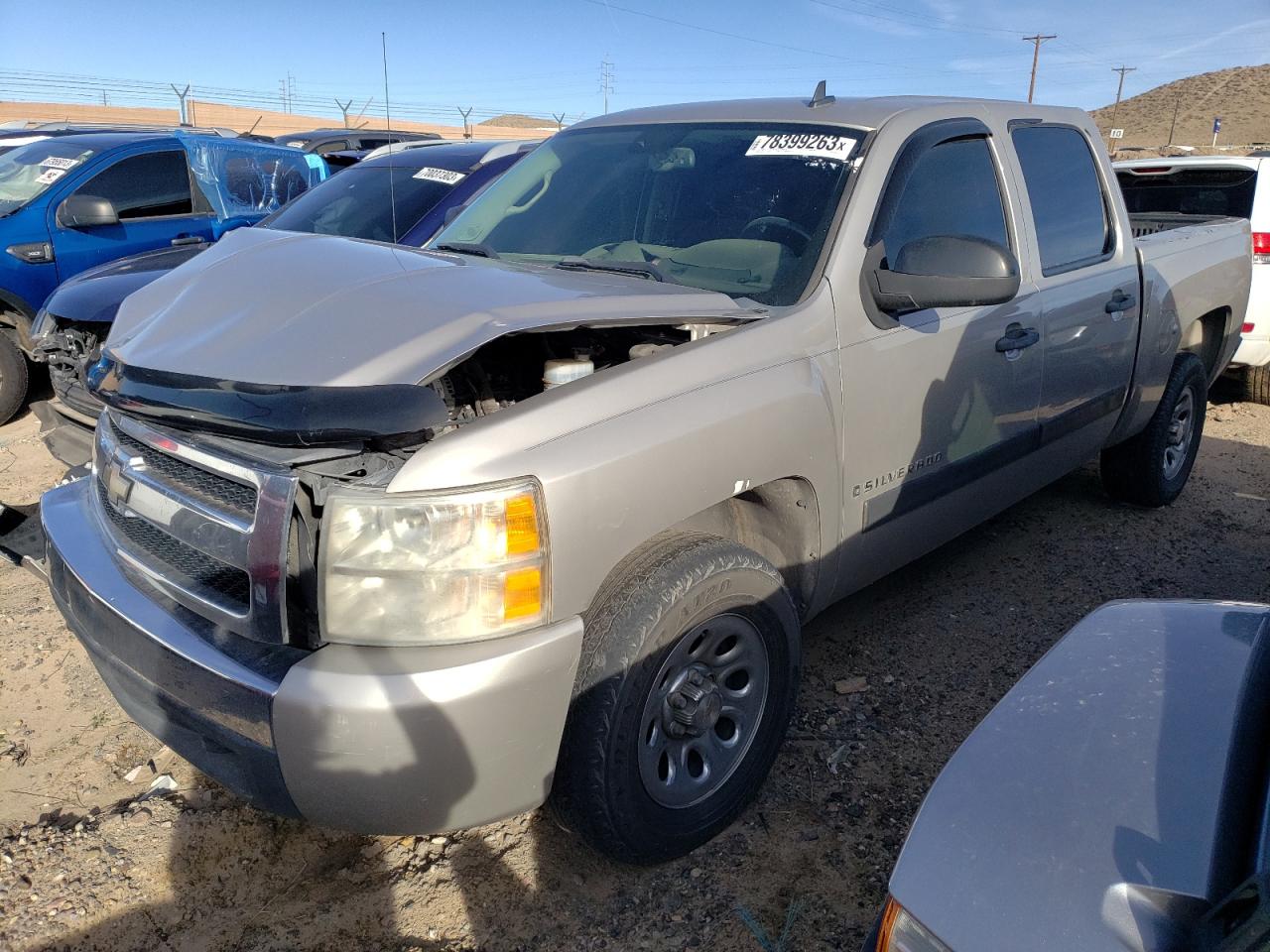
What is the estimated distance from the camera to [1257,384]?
7.23 meters

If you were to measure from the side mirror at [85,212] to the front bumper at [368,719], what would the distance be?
5074 mm

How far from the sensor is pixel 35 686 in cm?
339

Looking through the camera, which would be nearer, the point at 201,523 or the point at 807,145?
the point at 201,523

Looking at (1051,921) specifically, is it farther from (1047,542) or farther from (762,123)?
(1047,542)

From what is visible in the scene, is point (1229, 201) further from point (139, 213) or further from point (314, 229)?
point (139, 213)

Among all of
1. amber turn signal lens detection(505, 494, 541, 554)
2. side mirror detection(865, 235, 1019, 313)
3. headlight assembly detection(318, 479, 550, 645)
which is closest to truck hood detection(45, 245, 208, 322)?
headlight assembly detection(318, 479, 550, 645)

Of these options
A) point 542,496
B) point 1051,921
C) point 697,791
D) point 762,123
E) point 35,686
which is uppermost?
point 762,123

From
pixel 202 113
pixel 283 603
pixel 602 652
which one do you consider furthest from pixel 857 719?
pixel 202 113

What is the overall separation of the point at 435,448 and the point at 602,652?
605mm

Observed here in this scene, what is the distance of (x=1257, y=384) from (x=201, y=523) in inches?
300

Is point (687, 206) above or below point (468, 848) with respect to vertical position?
above

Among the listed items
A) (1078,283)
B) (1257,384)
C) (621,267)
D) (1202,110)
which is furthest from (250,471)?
(1202,110)

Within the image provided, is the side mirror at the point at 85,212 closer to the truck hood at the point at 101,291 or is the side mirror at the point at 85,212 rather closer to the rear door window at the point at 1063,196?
the truck hood at the point at 101,291

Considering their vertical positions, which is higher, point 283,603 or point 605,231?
point 605,231
